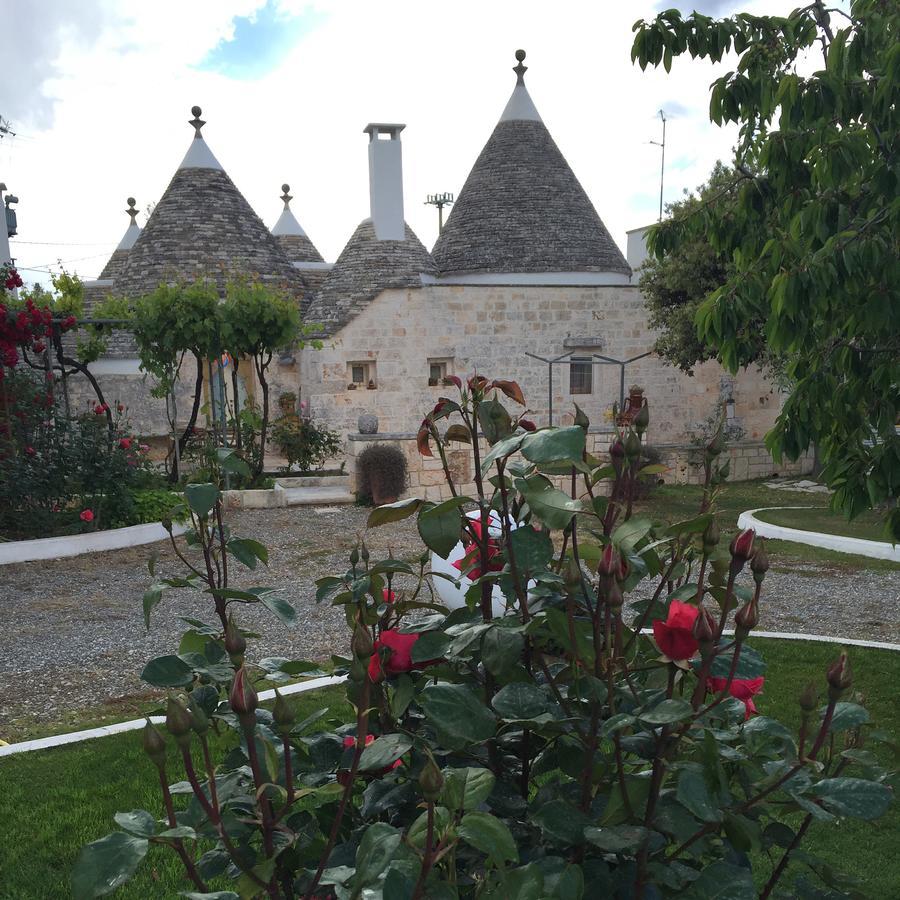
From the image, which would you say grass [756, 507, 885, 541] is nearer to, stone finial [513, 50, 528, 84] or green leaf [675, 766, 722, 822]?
green leaf [675, 766, 722, 822]

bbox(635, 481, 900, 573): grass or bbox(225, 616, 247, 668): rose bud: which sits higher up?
bbox(225, 616, 247, 668): rose bud

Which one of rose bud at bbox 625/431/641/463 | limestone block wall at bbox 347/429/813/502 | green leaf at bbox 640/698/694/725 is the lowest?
limestone block wall at bbox 347/429/813/502

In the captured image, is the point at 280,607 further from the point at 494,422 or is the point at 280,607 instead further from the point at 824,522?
the point at 824,522

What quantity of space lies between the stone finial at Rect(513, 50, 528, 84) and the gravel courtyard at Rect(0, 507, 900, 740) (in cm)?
1525

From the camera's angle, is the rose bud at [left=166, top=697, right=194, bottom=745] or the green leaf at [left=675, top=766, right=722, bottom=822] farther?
the green leaf at [left=675, top=766, right=722, bottom=822]

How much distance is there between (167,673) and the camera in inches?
56.7

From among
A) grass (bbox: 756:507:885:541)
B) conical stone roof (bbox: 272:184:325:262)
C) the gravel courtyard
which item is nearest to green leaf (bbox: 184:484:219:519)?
the gravel courtyard

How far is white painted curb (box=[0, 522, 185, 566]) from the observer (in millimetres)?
8867

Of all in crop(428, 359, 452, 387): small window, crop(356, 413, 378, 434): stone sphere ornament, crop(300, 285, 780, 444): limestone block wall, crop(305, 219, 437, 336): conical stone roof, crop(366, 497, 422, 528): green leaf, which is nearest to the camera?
crop(366, 497, 422, 528): green leaf

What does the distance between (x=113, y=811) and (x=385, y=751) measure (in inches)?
115

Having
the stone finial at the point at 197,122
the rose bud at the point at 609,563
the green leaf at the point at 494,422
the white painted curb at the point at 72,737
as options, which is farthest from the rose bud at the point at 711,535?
the stone finial at the point at 197,122

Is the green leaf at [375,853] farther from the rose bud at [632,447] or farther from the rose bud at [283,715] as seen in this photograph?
the rose bud at [632,447]

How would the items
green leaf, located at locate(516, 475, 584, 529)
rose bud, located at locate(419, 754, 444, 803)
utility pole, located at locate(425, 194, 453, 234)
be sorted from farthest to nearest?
utility pole, located at locate(425, 194, 453, 234), green leaf, located at locate(516, 475, 584, 529), rose bud, located at locate(419, 754, 444, 803)

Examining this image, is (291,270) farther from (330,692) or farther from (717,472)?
(717,472)
